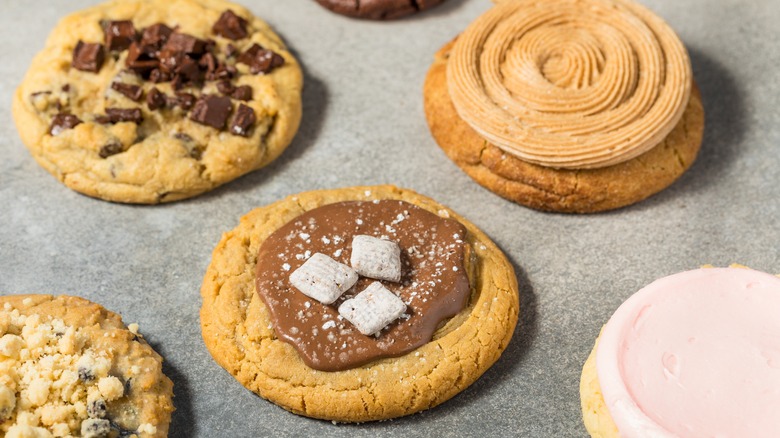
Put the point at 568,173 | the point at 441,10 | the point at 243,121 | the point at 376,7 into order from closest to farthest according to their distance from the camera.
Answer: the point at 568,173
the point at 243,121
the point at 376,7
the point at 441,10

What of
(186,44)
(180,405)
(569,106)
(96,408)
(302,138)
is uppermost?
(186,44)

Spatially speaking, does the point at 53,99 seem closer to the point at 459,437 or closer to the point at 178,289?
the point at 178,289

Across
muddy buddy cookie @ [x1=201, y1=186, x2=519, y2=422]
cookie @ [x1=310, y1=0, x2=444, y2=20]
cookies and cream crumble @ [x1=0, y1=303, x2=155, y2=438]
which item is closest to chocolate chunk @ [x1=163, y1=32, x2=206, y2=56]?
cookie @ [x1=310, y1=0, x2=444, y2=20]

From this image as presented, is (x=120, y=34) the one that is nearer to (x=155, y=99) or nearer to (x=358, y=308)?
(x=155, y=99)

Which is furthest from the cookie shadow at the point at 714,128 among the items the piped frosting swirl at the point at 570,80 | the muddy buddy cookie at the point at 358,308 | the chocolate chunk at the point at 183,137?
the chocolate chunk at the point at 183,137

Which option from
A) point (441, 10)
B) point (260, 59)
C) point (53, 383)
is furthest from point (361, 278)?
point (441, 10)

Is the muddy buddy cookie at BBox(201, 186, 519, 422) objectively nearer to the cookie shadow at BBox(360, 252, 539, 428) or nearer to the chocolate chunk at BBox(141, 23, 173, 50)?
the cookie shadow at BBox(360, 252, 539, 428)

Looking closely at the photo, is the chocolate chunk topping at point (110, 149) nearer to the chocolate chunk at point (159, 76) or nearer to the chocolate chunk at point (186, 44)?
the chocolate chunk at point (159, 76)
